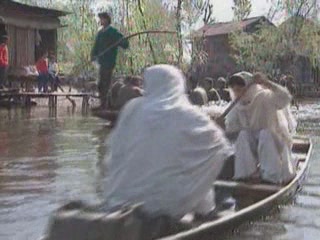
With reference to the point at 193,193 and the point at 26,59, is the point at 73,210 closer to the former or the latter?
the point at 193,193

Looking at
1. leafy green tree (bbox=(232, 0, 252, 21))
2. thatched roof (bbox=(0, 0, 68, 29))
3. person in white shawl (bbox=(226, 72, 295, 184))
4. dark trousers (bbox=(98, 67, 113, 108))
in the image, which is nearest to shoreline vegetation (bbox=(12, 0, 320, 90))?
leafy green tree (bbox=(232, 0, 252, 21))

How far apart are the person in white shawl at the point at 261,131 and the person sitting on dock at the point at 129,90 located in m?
4.50

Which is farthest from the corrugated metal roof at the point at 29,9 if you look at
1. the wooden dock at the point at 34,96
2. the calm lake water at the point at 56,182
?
the calm lake water at the point at 56,182

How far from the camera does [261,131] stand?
870cm

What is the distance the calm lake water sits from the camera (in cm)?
725

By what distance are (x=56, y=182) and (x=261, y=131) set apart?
2.72m

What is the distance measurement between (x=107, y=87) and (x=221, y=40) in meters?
53.7

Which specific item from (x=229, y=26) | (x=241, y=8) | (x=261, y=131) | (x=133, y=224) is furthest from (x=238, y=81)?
(x=229, y=26)

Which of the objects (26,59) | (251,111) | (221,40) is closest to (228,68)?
(221,40)

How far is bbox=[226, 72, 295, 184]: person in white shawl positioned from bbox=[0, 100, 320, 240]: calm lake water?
49 cm

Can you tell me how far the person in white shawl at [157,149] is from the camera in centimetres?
602

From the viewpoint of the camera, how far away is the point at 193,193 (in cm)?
628

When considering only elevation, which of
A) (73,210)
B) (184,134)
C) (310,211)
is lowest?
(310,211)

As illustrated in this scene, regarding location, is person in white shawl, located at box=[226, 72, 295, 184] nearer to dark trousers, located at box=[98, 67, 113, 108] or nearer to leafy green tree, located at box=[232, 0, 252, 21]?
dark trousers, located at box=[98, 67, 113, 108]
